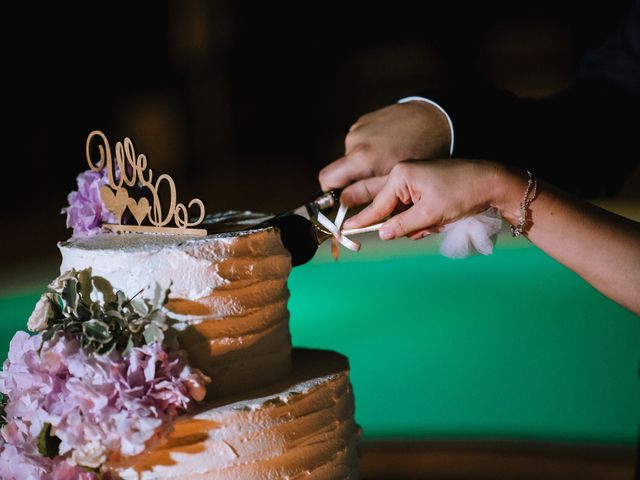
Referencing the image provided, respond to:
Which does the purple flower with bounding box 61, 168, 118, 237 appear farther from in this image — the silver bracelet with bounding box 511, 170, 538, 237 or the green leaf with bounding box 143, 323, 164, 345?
the silver bracelet with bounding box 511, 170, 538, 237

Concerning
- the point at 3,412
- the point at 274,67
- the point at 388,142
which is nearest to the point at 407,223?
the point at 388,142

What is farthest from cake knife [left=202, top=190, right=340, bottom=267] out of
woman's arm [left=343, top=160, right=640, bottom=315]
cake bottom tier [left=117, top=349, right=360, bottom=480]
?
cake bottom tier [left=117, top=349, right=360, bottom=480]

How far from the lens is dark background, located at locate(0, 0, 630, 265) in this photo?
6043 millimetres

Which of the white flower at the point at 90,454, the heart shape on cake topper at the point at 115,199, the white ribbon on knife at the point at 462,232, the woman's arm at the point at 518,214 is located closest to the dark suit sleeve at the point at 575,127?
the white ribbon on knife at the point at 462,232

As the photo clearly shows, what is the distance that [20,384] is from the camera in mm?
1208

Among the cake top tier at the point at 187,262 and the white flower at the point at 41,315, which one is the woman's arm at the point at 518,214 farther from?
the white flower at the point at 41,315

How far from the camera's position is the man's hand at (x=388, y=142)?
163 centimetres

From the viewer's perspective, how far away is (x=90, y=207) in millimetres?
1562

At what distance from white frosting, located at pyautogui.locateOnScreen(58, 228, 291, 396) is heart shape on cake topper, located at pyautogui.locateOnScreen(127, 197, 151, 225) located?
0.09 metres

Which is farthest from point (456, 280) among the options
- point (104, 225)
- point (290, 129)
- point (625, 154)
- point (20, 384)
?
point (20, 384)

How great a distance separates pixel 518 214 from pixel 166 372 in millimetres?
715

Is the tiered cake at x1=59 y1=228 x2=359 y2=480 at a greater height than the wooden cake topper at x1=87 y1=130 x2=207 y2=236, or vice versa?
the wooden cake topper at x1=87 y1=130 x2=207 y2=236

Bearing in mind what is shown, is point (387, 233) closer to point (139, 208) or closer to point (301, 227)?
point (301, 227)

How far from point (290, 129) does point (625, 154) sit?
209 inches
